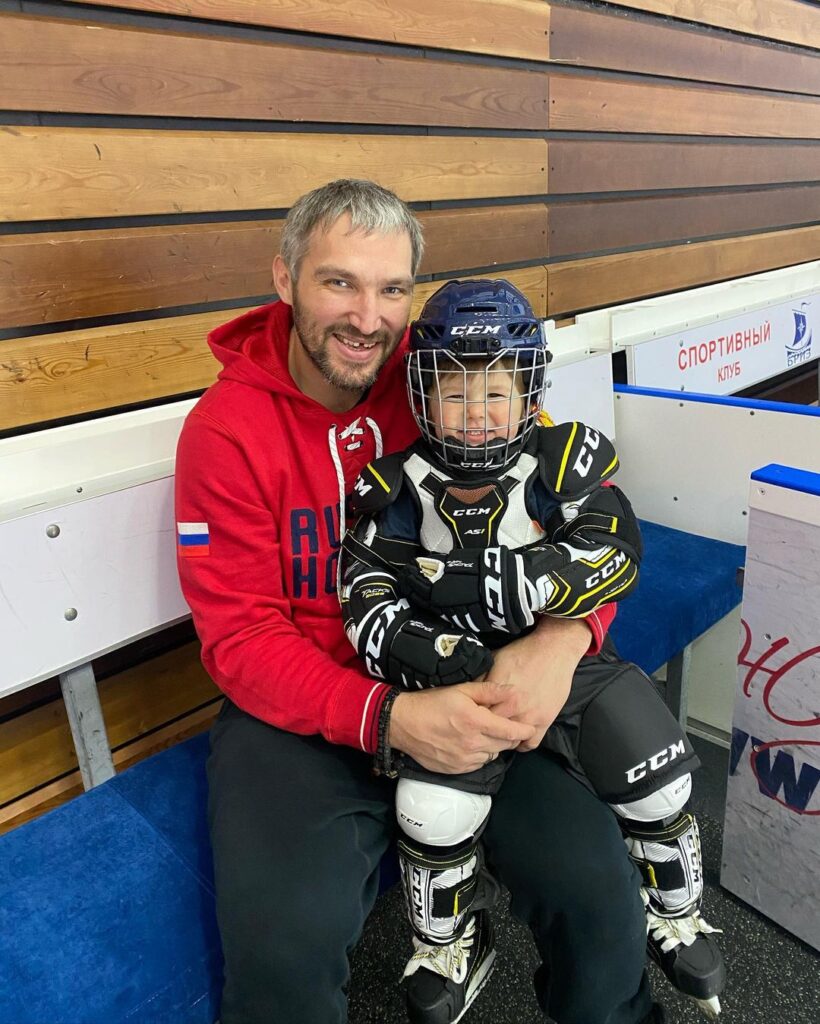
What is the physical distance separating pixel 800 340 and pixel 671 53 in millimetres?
1470

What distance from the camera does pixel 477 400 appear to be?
49.5 inches

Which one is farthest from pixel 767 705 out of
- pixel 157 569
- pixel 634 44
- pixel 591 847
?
pixel 634 44

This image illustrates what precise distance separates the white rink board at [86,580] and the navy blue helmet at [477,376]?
0.61 metres

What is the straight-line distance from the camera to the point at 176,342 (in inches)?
77.1

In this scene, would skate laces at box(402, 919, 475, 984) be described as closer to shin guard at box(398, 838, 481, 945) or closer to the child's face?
shin guard at box(398, 838, 481, 945)

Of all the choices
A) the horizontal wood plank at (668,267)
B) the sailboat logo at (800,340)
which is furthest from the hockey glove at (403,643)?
the sailboat logo at (800,340)

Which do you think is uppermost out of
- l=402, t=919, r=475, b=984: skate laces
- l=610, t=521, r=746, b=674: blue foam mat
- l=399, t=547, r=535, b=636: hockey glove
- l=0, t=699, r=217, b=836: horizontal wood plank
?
l=399, t=547, r=535, b=636: hockey glove

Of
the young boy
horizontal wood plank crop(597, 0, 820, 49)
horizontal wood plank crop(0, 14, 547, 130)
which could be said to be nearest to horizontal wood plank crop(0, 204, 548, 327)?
horizontal wood plank crop(0, 14, 547, 130)

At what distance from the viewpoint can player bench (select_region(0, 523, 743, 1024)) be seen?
1.04 m

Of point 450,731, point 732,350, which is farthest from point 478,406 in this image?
point 732,350

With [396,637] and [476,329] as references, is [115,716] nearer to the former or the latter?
[396,637]

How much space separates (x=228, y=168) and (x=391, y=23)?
0.75 metres

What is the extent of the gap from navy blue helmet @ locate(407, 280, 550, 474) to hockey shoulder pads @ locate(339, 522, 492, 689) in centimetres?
25

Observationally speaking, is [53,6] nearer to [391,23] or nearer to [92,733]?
[391,23]
